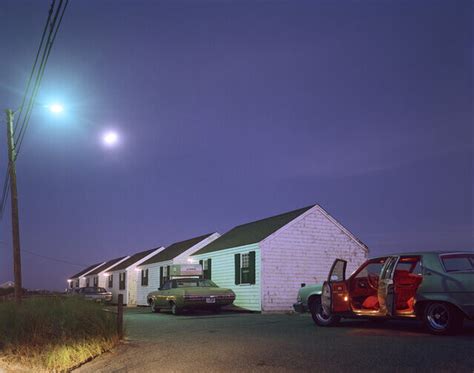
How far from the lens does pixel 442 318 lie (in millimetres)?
9883

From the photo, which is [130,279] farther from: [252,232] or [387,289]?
[387,289]

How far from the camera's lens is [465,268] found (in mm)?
10102

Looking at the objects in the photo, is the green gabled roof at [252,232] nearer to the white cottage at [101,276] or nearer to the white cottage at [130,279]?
the white cottage at [130,279]

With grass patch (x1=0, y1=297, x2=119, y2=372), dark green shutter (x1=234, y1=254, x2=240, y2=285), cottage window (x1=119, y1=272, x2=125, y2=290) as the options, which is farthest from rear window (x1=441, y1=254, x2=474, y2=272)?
cottage window (x1=119, y1=272, x2=125, y2=290)

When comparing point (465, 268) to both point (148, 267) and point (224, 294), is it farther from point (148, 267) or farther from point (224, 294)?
point (148, 267)

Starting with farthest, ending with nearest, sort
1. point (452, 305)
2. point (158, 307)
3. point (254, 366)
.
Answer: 1. point (158, 307)
2. point (452, 305)
3. point (254, 366)

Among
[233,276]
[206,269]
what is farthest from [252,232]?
[206,269]

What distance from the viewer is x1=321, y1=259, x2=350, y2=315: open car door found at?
11.7 m

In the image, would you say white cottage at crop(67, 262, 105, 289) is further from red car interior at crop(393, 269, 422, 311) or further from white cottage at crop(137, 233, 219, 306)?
red car interior at crop(393, 269, 422, 311)

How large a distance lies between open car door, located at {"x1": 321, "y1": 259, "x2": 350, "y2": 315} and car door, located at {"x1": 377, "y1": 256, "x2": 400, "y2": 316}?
3.78 feet

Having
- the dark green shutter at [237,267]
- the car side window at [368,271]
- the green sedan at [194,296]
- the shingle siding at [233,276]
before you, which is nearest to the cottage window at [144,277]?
the shingle siding at [233,276]

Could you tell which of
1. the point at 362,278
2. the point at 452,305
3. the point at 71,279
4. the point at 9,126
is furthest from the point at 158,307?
the point at 71,279

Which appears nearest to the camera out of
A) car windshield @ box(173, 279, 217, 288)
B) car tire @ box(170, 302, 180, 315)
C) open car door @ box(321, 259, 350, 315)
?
open car door @ box(321, 259, 350, 315)

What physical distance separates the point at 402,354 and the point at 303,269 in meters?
15.4
